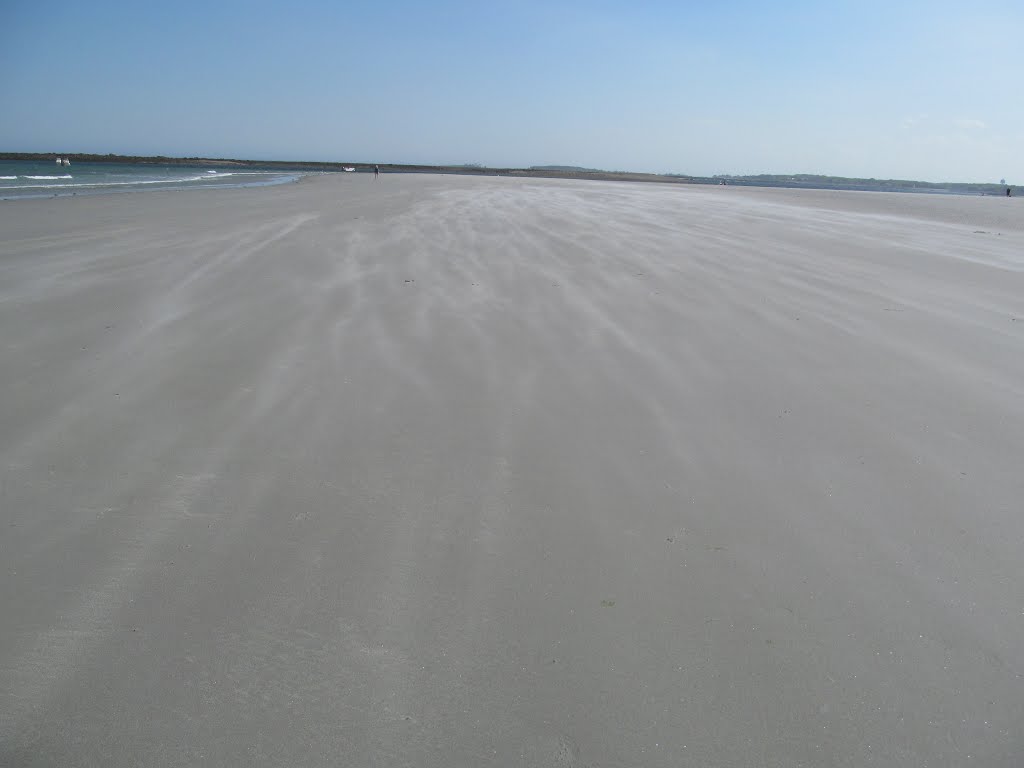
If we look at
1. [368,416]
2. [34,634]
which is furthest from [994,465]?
[34,634]

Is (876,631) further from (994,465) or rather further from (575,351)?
(575,351)

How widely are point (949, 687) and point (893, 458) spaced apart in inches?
56.3

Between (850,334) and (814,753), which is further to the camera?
(850,334)

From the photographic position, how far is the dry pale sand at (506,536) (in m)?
1.55

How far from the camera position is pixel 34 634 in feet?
5.85

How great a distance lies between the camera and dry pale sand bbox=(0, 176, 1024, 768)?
155 centimetres

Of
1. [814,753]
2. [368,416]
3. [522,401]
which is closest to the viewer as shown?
[814,753]

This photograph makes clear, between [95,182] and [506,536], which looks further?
[95,182]

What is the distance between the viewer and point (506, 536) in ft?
7.47

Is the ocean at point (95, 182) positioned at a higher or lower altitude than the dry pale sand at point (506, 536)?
higher

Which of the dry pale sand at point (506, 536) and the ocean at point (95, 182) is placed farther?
the ocean at point (95, 182)

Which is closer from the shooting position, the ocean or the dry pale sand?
the dry pale sand

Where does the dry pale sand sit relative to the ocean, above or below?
below

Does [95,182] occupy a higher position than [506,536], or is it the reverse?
[95,182]
